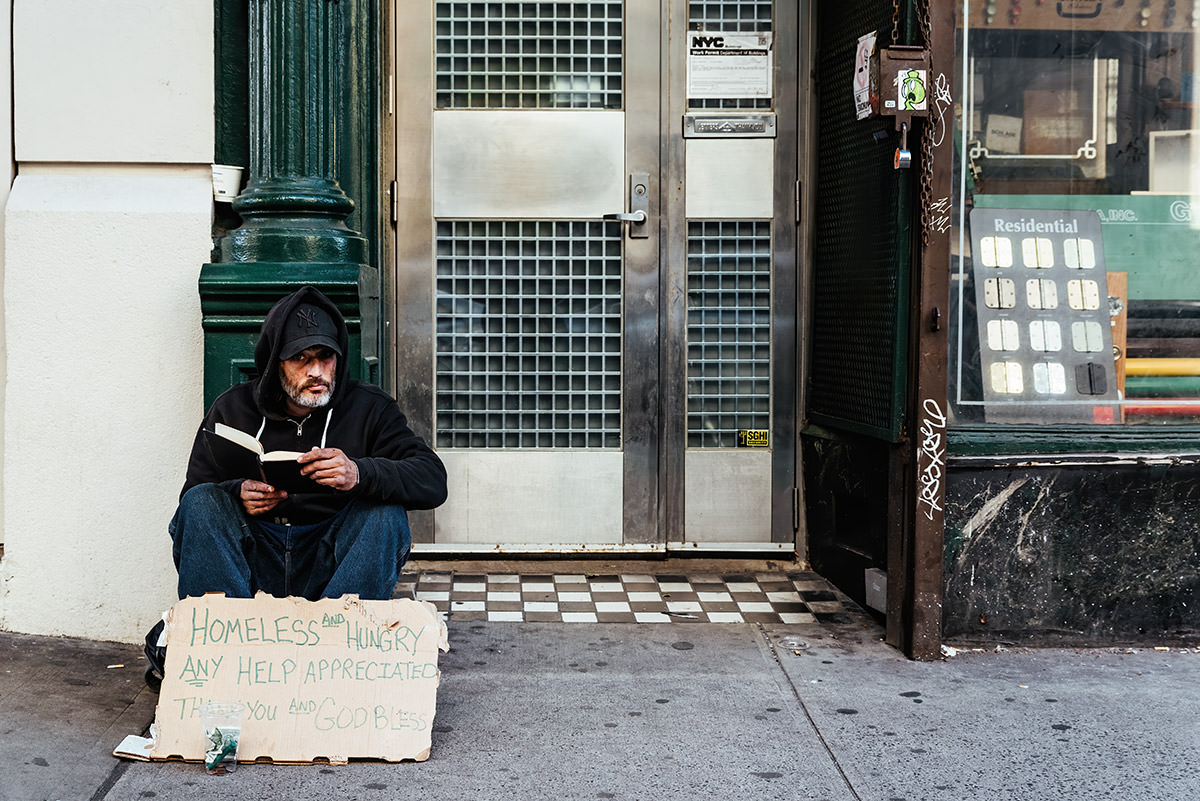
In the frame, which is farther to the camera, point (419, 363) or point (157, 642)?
point (419, 363)

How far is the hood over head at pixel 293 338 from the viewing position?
3686mm

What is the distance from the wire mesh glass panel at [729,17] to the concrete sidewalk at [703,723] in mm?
2302

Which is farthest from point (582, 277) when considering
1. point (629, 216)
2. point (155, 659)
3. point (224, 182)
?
point (155, 659)

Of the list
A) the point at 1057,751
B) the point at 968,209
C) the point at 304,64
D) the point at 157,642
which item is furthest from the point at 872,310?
the point at 157,642

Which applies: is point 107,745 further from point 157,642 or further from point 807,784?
point 807,784

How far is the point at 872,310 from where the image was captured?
472 centimetres

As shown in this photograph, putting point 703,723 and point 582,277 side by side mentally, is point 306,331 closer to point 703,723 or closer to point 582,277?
point 703,723

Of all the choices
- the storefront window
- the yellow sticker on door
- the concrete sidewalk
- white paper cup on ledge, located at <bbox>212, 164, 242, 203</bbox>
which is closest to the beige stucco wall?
white paper cup on ledge, located at <bbox>212, 164, 242, 203</bbox>

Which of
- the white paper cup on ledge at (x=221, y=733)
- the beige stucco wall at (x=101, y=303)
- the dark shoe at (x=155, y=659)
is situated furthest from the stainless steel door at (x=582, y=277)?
the white paper cup on ledge at (x=221, y=733)

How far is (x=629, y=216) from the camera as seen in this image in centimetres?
531

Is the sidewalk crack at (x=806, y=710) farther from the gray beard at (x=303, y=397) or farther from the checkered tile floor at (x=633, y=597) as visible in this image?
the gray beard at (x=303, y=397)

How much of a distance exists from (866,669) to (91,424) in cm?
269

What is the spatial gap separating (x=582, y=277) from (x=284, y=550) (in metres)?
2.02

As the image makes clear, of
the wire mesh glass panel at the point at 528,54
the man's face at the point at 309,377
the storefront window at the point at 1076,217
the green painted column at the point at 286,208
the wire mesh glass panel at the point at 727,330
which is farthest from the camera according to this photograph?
the wire mesh glass panel at the point at 727,330
